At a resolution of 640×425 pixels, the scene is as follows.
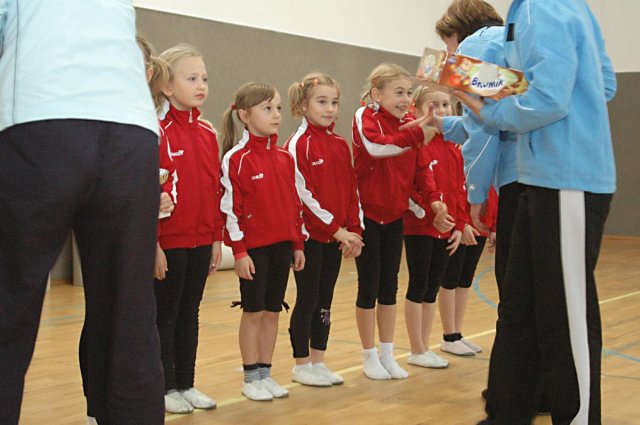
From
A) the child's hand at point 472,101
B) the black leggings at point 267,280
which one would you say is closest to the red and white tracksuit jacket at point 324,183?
the black leggings at point 267,280

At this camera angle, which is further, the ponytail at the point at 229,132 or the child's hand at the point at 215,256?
the ponytail at the point at 229,132

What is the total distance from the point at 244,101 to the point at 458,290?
64.6 inches

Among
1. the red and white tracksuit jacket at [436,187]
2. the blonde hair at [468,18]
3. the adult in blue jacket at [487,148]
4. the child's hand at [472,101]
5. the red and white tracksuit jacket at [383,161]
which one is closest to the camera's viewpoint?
the child's hand at [472,101]

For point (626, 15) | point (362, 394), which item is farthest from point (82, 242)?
point (626, 15)

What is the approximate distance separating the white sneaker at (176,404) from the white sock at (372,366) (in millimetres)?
915

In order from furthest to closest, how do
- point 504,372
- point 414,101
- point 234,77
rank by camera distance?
point 234,77 < point 414,101 < point 504,372

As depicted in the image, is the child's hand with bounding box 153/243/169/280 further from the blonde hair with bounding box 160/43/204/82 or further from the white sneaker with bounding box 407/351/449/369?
the white sneaker with bounding box 407/351/449/369

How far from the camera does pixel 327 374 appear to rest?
376 centimetres

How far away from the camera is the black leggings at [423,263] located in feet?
13.4

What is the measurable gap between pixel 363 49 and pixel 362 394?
6805mm

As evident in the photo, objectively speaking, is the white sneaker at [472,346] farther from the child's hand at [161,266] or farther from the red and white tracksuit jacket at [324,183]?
the child's hand at [161,266]

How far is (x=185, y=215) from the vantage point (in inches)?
128

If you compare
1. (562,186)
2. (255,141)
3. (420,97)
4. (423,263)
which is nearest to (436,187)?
(423,263)

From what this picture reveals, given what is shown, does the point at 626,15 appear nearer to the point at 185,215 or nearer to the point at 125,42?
the point at 185,215
